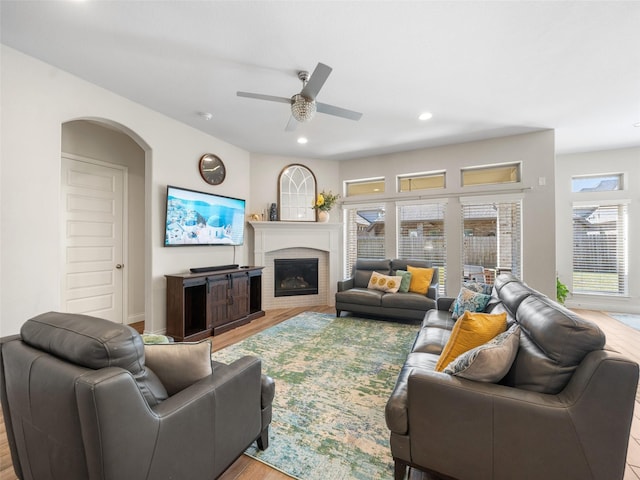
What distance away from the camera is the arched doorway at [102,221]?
139 inches

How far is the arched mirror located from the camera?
5.27 metres

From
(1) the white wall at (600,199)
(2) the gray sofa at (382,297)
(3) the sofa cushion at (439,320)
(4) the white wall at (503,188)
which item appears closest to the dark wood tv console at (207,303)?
(2) the gray sofa at (382,297)

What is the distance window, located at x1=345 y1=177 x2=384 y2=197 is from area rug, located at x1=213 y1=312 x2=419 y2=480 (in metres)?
2.57

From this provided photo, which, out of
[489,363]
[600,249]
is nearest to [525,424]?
[489,363]

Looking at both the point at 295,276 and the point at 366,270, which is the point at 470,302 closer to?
the point at 366,270

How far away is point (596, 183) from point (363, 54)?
17.7 feet

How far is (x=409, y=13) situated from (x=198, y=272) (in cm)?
355

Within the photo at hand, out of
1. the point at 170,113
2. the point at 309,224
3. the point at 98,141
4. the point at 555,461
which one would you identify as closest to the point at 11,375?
the point at 555,461

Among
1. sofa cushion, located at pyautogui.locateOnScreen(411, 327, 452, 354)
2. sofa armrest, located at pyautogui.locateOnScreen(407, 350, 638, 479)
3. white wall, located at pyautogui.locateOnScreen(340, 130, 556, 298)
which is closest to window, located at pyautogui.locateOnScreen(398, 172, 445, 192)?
white wall, located at pyautogui.locateOnScreen(340, 130, 556, 298)

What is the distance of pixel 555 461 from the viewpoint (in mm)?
1152

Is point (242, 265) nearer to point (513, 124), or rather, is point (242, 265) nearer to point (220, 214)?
point (220, 214)

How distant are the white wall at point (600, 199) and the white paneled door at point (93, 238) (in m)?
7.52

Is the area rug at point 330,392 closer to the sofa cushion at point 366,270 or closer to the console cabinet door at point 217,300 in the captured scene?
the console cabinet door at point 217,300

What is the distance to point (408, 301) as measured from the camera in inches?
156
